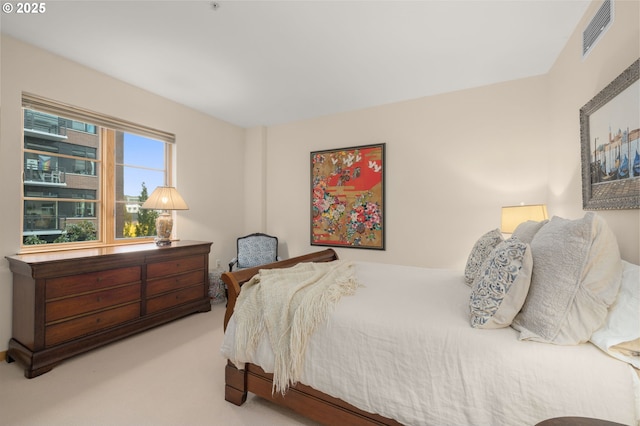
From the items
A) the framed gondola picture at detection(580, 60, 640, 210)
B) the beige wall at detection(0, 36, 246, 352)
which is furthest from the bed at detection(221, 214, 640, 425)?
the beige wall at detection(0, 36, 246, 352)

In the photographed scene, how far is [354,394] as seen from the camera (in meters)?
1.36

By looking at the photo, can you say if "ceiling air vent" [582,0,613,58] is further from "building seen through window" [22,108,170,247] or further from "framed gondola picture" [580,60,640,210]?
"building seen through window" [22,108,170,247]

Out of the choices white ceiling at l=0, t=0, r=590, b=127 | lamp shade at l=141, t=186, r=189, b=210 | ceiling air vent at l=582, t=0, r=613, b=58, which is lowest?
lamp shade at l=141, t=186, r=189, b=210

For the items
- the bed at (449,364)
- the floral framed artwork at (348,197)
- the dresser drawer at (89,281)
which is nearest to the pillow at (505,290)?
the bed at (449,364)

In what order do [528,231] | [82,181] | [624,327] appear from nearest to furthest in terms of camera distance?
[624,327], [528,231], [82,181]

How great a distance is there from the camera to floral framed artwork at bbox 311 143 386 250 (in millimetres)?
3613

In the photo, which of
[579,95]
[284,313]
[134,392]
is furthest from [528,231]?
[134,392]

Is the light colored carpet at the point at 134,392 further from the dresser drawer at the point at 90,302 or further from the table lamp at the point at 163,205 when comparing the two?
the table lamp at the point at 163,205

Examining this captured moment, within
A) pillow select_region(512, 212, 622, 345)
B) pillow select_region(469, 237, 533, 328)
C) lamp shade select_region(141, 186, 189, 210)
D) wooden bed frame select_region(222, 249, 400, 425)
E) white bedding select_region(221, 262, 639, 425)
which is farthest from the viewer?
lamp shade select_region(141, 186, 189, 210)

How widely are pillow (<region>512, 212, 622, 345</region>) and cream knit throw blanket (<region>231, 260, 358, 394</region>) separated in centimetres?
94

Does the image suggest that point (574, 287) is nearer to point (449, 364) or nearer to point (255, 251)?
point (449, 364)

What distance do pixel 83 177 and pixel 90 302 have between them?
4.32 ft

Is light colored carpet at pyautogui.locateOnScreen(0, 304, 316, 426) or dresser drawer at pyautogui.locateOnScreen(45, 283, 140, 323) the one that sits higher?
dresser drawer at pyautogui.locateOnScreen(45, 283, 140, 323)

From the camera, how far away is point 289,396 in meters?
1.57
